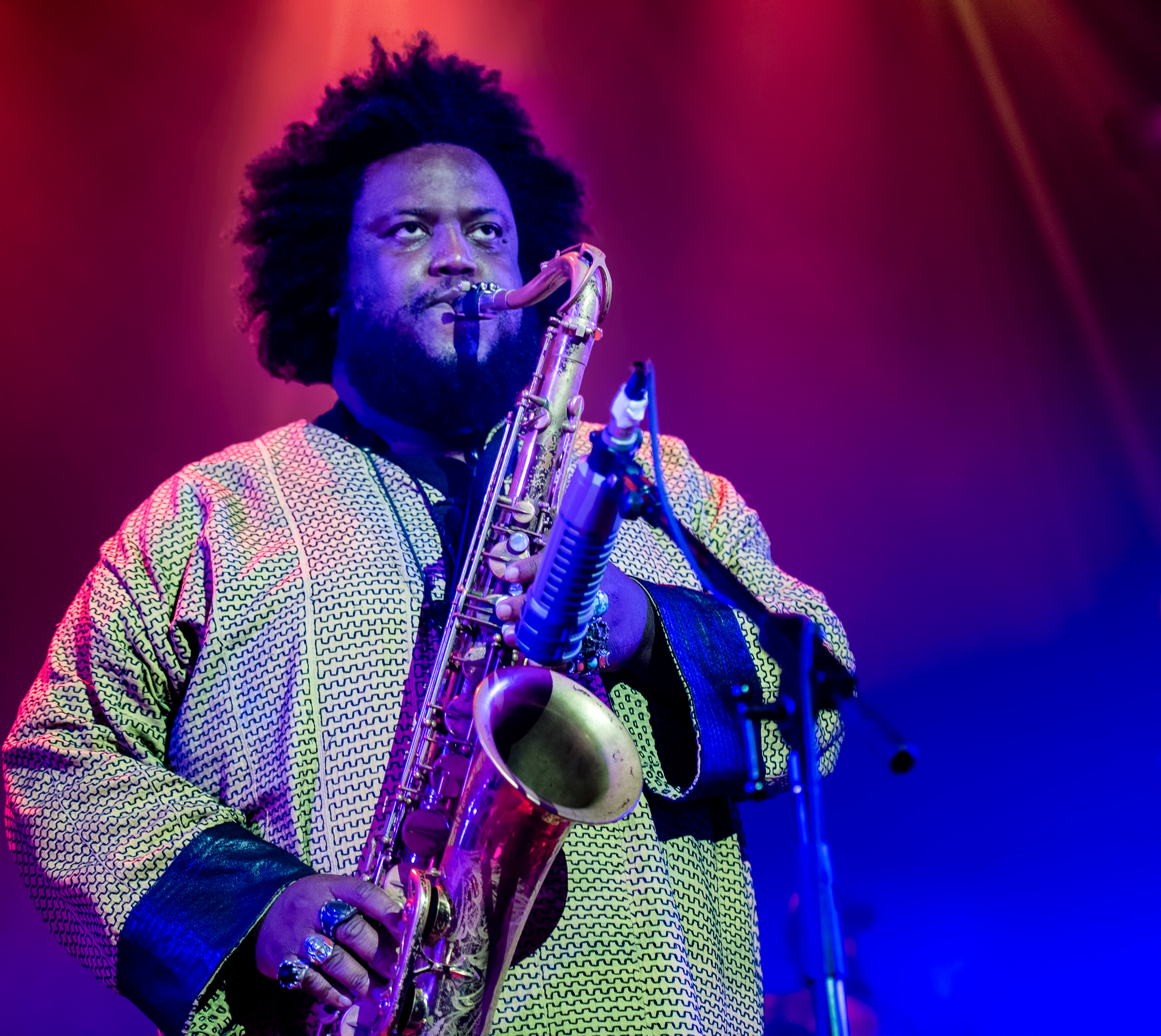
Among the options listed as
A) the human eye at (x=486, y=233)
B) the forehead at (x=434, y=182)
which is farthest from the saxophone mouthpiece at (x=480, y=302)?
the forehead at (x=434, y=182)

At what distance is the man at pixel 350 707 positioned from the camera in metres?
1.92

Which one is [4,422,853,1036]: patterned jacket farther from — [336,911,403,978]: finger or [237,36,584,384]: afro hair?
[237,36,584,384]: afro hair

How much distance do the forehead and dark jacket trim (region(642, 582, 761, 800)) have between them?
128 centimetres

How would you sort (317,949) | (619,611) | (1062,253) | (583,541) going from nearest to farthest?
(583,541) → (317,949) → (619,611) → (1062,253)

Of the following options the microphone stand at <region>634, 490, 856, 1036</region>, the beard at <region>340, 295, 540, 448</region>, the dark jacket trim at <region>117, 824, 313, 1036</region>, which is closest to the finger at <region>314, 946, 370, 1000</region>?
the dark jacket trim at <region>117, 824, 313, 1036</region>

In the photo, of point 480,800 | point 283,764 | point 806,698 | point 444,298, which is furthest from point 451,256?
point 806,698

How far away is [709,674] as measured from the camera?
7.09 ft

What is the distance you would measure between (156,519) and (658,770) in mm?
1232

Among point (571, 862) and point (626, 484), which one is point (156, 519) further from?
point (626, 484)

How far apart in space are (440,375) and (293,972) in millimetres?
1458

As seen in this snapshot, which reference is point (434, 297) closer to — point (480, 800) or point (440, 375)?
point (440, 375)

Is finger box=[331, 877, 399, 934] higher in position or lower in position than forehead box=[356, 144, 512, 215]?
lower

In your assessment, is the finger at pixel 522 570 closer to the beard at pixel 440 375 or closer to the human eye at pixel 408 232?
the beard at pixel 440 375

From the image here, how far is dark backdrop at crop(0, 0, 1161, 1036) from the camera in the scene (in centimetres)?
386
